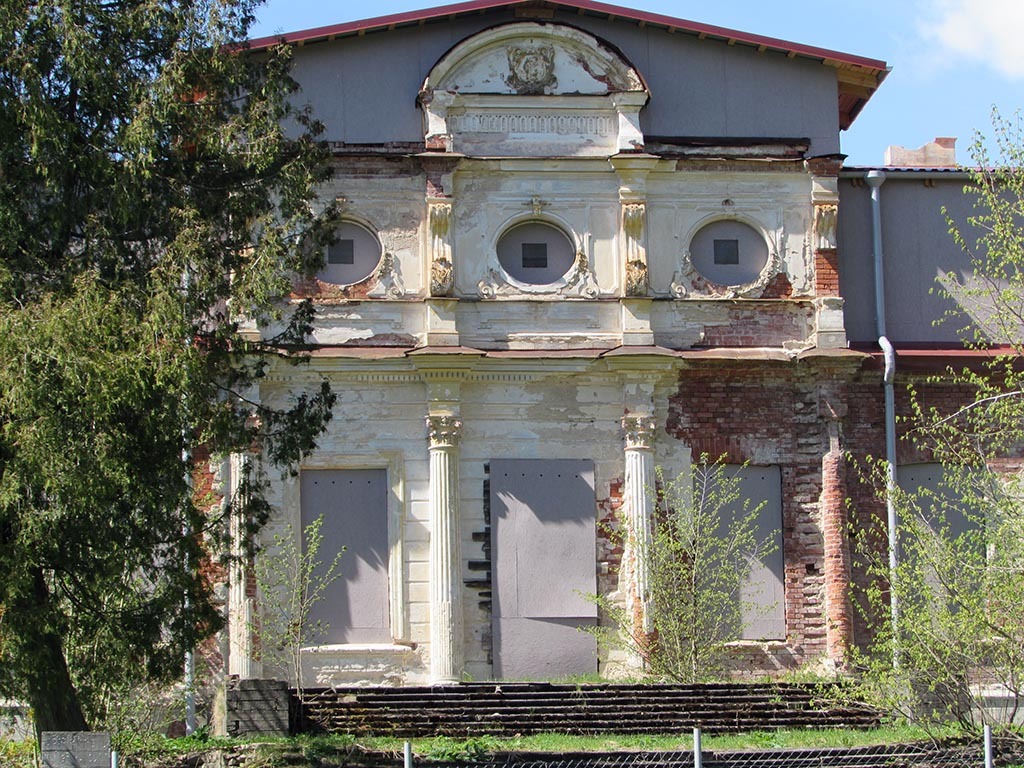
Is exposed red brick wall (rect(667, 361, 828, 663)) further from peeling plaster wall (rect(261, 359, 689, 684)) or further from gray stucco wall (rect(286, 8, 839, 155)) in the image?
gray stucco wall (rect(286, 8, 839, 155))

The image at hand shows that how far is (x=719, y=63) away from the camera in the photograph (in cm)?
2767

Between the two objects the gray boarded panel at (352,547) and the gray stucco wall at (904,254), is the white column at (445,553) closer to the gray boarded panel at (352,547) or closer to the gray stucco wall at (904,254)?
the gray boarded panel at (352,547)

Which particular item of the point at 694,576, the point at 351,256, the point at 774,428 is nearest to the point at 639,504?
the point at 694,576

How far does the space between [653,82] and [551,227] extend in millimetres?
2729

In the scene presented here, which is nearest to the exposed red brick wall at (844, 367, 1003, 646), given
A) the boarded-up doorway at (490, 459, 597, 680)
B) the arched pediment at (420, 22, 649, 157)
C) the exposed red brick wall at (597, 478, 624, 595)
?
the exposed red brick wall at (597, 478, 624, 595)

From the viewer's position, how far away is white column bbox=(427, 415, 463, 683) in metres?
25.6

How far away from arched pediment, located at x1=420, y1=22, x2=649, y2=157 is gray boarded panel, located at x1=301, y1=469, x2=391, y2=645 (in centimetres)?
535

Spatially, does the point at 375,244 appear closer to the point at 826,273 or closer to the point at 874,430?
the point at 826,273

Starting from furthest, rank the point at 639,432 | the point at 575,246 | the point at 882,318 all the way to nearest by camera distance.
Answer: the point at 882,318
the point at 575,246
the point at 639,432

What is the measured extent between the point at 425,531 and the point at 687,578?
12.8 feet

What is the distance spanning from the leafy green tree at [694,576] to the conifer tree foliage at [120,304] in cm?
732

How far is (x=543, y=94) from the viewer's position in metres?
27.5

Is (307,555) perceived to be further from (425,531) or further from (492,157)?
(492,157)

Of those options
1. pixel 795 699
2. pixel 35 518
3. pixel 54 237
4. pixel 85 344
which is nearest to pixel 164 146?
pixel 54 237
